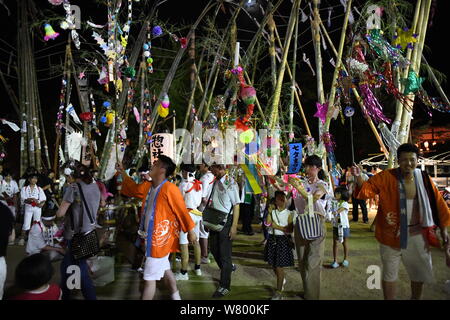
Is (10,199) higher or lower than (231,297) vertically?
higher

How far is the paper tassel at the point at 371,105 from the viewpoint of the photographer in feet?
26.7

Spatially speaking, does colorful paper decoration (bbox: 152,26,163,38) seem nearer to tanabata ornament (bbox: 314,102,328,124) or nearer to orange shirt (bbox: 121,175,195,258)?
tanabata ornament (bbox: 314,102,328,124)

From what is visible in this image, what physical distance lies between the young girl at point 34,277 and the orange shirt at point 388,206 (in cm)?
338

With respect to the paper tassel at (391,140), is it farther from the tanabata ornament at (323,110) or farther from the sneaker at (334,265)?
the sneaker at (334,265)

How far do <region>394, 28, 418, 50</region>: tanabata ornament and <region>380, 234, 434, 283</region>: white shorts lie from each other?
16.9ft

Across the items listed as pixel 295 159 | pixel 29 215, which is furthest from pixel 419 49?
pixel 29 215

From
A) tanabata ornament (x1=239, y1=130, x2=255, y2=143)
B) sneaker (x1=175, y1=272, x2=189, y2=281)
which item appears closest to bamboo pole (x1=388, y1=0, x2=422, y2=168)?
tanabata ornament (x1=239, y1=130, x2=255, y2=143)

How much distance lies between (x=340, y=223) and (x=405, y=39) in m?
4.22

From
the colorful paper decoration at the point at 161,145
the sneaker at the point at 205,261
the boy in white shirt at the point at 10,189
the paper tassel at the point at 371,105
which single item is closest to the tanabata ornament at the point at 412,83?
the paper tassel at the point at 371,105

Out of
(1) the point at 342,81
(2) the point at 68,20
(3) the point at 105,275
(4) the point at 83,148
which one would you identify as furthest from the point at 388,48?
(4) the point at 83,148

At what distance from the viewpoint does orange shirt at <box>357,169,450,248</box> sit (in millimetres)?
3643

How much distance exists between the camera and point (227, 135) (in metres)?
10.2
